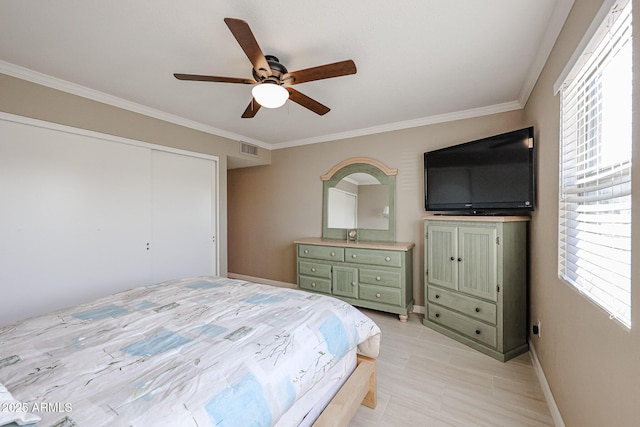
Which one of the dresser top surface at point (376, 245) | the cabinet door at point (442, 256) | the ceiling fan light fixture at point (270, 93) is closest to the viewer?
the ceiling fan light fixture at point (270, 93)

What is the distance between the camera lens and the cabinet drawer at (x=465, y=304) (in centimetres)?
235

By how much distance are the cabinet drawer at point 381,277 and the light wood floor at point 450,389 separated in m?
0.66

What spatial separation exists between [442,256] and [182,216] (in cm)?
313

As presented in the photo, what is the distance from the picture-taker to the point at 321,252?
359 centimetres

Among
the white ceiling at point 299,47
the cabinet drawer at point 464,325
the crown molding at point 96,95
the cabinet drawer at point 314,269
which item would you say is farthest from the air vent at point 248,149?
the cabinet drawer at point 464,325

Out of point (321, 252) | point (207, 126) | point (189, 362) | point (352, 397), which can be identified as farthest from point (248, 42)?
point (321, 252)

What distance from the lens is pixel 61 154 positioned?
2.43 metres

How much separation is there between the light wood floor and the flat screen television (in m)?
1.35

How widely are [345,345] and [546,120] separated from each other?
2128 millimetres

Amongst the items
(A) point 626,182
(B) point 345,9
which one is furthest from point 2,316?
(A) point 626,182

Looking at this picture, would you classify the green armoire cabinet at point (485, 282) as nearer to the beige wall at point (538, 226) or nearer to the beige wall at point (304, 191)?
the beige wall at point (538, 226)

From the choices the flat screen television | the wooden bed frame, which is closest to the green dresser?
the flat screen television

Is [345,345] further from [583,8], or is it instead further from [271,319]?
[583,8]

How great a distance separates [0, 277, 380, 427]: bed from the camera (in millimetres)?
807
